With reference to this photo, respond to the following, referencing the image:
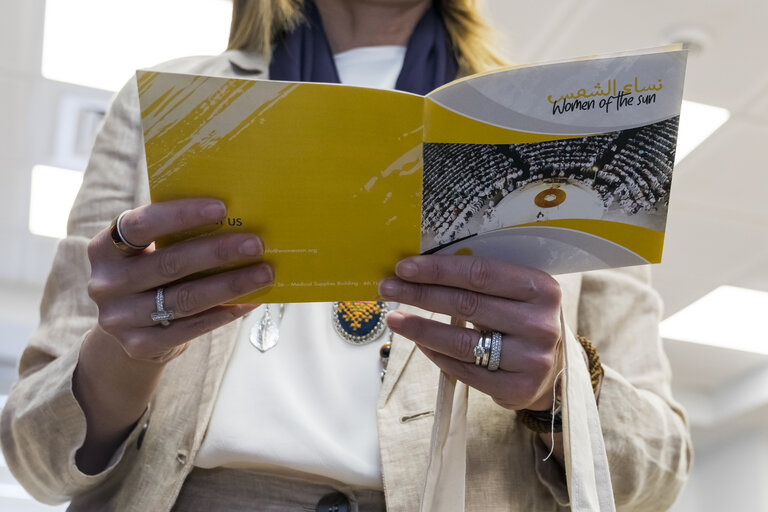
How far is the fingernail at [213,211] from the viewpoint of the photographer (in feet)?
2.41

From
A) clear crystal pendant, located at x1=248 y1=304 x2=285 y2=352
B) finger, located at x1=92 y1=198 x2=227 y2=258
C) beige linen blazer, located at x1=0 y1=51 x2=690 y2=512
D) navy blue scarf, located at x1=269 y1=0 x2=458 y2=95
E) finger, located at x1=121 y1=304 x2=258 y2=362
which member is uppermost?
navy blue scarf, located at x1=269 y1=0 x2=458 y2=95

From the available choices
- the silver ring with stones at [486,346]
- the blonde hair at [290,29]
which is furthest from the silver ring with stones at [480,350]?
the blonde hair at [290,29]

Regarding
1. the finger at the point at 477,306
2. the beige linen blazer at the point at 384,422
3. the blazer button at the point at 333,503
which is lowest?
the blazer button at the point at 333,503

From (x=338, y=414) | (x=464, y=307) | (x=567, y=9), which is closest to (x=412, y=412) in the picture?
(x=338, y=414)

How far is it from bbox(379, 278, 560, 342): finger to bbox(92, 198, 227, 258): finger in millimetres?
173

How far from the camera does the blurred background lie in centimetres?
295

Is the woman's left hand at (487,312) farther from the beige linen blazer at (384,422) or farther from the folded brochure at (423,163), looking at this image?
the beige linen blazer at (384,422)

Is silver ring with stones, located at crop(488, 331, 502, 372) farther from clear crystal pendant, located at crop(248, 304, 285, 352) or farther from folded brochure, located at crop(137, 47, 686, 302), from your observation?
clear crystal pendant, located at crop(248, 304, 285, 352)

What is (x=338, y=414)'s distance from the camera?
101cm

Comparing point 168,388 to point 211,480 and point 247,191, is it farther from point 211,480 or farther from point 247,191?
point 247,191

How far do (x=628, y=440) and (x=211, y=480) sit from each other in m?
0.49

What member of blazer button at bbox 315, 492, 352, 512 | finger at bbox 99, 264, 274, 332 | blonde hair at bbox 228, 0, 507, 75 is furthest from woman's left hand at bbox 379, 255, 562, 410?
blonde hair at bbox 228, 0, 507, 75

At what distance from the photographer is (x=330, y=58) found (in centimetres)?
135

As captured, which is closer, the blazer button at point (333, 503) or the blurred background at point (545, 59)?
the blazer button at point (333, 503)
